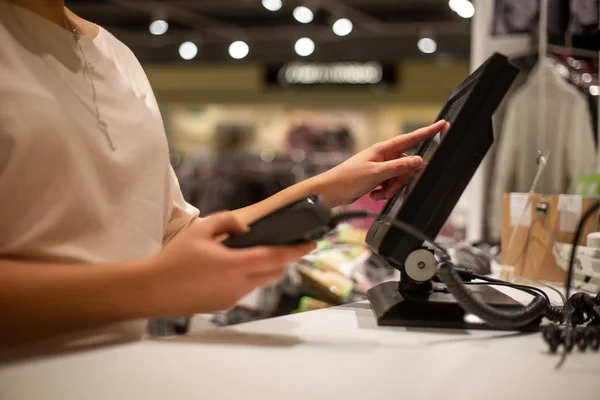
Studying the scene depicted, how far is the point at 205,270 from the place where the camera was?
0.61 meters

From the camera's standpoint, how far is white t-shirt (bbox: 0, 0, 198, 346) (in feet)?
2.35

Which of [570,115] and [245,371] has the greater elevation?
[570,115]

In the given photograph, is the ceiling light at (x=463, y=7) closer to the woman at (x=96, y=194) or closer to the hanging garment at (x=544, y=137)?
the hanging garment at (x=544, y=137)

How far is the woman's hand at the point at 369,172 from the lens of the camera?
0.97 metres

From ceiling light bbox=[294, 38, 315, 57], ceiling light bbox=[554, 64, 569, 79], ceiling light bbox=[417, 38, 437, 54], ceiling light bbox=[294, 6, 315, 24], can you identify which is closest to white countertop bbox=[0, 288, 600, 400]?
ceiling light bbox=[554, 64, 569, 79]

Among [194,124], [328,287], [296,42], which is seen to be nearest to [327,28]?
[296,42]

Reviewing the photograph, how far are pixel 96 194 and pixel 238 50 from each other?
690cm

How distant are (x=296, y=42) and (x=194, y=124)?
2.39 meters

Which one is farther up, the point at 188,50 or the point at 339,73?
the point at 188,50

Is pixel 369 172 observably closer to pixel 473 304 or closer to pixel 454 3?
pixel 473 304

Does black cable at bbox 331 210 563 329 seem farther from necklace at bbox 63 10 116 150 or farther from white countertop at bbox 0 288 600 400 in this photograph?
necklace at bbox 63 10 116 150

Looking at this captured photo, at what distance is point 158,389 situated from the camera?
540mm

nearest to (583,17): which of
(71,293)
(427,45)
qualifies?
(71,293)

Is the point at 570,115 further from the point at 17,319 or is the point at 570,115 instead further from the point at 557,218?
the point at 17,319
